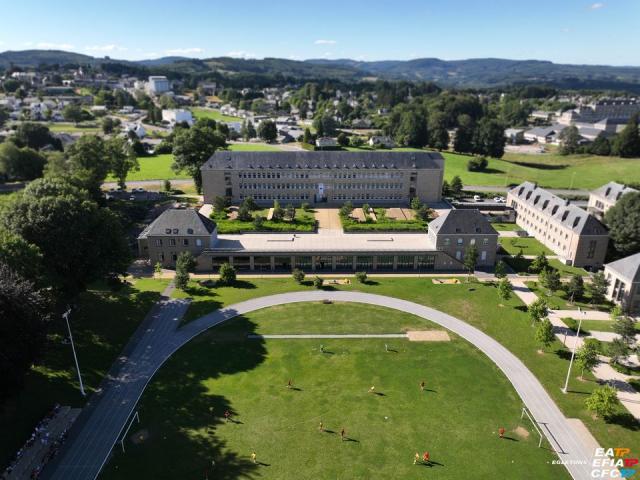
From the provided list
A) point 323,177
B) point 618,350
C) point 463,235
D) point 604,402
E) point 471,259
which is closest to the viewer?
point 604,402

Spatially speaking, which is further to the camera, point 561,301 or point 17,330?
point 561,301

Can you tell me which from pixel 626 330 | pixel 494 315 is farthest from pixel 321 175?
pixel 626 330

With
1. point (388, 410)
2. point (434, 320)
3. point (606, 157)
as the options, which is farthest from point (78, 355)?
point (606, 157)

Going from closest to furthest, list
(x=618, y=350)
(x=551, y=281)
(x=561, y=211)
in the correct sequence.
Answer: (x=618, y=350)
(x=551, y=281)
(x=561, y=211)

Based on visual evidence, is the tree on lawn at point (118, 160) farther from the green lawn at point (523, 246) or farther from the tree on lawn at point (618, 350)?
the tree on lawn at point (618, 350)

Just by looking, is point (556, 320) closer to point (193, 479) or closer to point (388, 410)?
point (388, 410)

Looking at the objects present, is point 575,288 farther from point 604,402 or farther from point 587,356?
point 604,402

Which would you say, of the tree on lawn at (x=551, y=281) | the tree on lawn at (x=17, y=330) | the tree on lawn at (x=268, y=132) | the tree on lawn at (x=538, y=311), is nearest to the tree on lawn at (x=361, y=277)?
the tree on lawn at (x=538, y=311)
